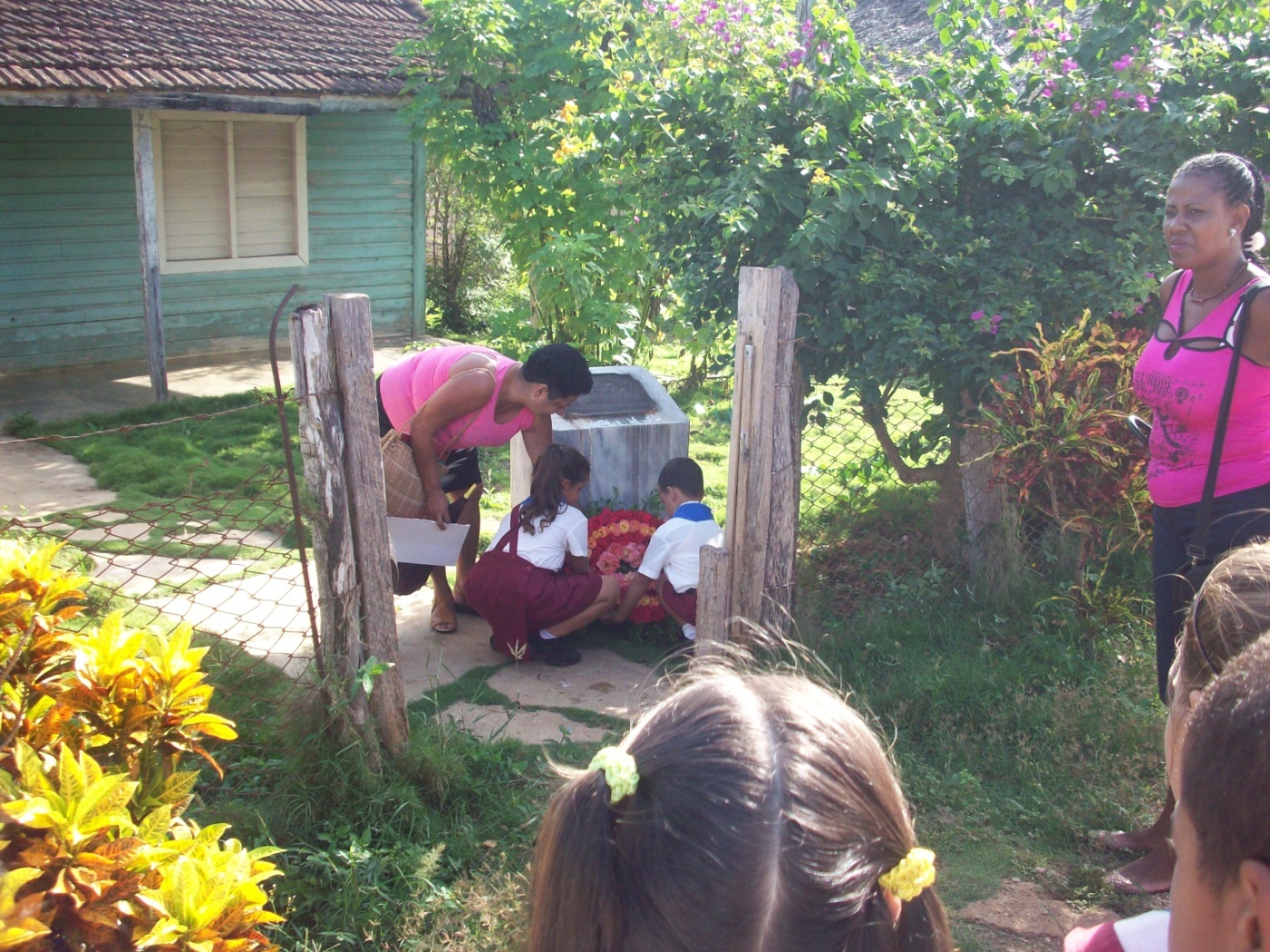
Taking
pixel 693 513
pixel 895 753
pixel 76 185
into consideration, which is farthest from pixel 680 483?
pixel 76 185

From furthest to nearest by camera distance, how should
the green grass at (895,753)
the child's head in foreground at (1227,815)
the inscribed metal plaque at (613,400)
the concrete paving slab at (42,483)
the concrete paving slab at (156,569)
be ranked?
1. the concrete paving slab at (42,483)
2. the inscribed metal plaque at (613,400)
3. the concrete paving slab at (156,569)
4. the green grass at (895,753)
5. the child's head in foreground at (1227,815)

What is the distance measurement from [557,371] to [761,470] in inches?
44.7

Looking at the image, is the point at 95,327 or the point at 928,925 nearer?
the point at 928,925

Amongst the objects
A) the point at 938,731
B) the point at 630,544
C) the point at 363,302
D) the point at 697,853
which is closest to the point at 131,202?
the point at 630,544

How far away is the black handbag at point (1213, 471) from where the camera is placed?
3010 mm

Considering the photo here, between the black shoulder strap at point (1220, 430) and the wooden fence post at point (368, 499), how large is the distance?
229 centimetres

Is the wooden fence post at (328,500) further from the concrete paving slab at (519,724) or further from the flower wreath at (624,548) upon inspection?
the flower wreath at (624,548)

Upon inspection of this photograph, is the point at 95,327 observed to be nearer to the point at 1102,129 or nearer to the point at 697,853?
the point at 1102,129

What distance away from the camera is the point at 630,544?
16.0 ft

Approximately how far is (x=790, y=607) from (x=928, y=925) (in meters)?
2.49

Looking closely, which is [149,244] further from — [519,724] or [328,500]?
[328,500]

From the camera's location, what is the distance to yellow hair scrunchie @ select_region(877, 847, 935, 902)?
1300 millimetres

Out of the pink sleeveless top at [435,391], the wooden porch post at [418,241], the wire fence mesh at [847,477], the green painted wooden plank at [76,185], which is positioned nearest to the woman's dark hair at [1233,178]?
the wire fence mesh at [847,477]

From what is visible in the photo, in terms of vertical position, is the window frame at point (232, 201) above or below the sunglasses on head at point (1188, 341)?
above
